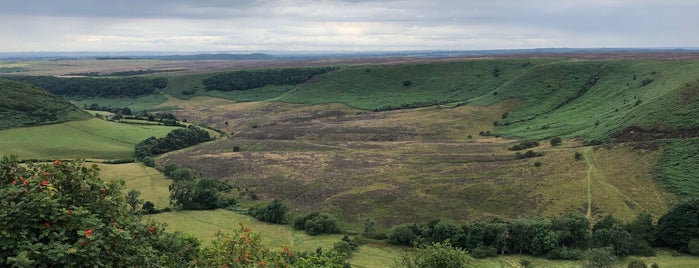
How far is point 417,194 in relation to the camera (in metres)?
71.2

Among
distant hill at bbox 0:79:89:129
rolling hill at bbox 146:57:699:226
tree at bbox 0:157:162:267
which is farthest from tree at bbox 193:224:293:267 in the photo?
distant hill at bbox 0:79:89:129

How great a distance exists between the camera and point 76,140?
109750 millimetres

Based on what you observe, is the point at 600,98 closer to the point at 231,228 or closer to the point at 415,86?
the point at 415,86

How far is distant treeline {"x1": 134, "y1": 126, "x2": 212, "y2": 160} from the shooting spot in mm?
104188

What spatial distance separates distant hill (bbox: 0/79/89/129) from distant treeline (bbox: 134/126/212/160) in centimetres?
3053

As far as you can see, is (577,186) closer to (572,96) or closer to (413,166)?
(413,166)

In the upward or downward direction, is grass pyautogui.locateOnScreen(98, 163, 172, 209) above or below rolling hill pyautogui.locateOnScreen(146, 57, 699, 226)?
below

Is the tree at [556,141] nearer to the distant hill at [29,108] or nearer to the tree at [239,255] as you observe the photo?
the tree at [239,255]

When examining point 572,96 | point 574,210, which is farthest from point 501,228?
point 572,96

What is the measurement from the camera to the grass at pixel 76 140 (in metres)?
99.7

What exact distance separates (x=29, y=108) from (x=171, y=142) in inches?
1665

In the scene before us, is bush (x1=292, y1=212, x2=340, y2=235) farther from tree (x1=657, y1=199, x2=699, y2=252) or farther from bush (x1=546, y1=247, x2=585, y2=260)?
tree (x1=657, y1=199, x2=699, y2=252)

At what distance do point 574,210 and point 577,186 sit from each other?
7.70 metres

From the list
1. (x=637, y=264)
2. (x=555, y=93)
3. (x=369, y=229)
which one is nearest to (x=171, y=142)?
(x=369, y=229)
